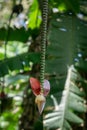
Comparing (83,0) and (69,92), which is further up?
(83,0)

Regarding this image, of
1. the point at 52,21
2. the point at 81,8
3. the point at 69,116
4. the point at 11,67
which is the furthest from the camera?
the point at 81,8

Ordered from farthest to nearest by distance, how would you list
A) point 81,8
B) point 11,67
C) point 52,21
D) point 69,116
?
point 81,8 → point 52,21 → point 11,67 → point 69,116

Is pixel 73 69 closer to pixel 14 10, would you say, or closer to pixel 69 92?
pixel 69 92

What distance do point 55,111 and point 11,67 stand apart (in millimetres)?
226

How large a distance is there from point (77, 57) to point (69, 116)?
0.28m

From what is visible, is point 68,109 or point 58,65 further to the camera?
point 58,65

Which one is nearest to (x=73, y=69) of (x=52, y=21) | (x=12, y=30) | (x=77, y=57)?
(x=77, y=57)

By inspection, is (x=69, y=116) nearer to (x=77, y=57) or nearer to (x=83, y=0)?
(x=77, y=57)

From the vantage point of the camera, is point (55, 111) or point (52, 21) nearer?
point (55, 111)

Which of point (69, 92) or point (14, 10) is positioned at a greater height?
point (14, 10)

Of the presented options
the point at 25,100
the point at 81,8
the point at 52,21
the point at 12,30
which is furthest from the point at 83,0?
the point at 25,100

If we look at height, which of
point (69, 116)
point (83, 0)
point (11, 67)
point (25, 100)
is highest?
point (83, 0)

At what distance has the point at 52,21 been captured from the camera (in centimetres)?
159

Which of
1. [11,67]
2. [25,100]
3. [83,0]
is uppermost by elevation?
[83,0]
